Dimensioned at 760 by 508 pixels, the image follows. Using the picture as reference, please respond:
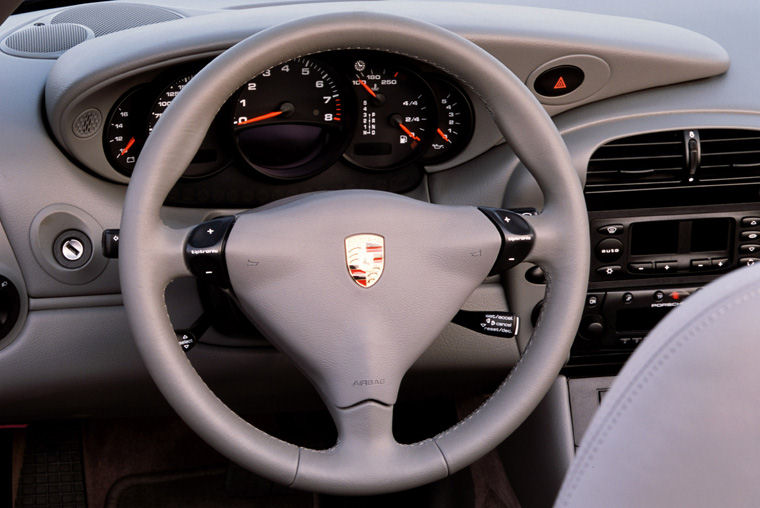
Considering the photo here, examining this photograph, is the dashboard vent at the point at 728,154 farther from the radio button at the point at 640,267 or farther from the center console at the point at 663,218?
the radio button at the point at 640,267

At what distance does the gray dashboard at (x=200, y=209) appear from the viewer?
5.27 feet

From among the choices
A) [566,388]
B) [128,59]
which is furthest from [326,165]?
[566,388]

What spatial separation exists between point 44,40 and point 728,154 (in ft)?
3.73

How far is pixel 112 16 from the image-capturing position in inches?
72.8

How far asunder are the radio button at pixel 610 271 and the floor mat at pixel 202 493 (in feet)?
2.86

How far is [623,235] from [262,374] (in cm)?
64

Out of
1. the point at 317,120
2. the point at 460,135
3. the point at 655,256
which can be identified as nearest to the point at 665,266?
the point at 655,256

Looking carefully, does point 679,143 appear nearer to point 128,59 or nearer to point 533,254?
point 533,254

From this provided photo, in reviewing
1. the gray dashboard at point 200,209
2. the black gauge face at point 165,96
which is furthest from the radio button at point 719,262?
the black gauge face at point 165,96

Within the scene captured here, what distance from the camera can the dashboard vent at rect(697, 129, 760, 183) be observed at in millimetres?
1754

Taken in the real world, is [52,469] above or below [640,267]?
below

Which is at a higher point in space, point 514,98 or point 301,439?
point 514,98

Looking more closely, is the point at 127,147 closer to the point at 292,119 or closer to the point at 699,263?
the point at 292,119

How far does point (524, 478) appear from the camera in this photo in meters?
2.08
